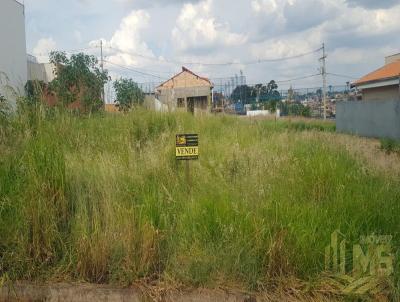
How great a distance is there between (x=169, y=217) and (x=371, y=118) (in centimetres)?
2041

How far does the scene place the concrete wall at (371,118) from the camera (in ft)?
61.5

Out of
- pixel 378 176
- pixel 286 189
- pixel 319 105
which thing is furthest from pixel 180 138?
pixel 319 105

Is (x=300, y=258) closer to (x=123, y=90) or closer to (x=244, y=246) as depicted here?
(x=244, y=246)

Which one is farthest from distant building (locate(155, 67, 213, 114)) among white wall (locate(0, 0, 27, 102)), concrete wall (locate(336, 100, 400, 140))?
white wall (locate(0, 0, 27, 102))

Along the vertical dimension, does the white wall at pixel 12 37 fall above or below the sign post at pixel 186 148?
above

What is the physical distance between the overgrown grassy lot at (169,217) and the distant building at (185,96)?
5.29 m

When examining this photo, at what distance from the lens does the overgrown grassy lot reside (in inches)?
118

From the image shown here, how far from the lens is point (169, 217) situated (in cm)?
346

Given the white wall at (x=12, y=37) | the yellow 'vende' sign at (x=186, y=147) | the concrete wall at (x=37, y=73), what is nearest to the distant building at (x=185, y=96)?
the concrete wall at (x=37, y=73)

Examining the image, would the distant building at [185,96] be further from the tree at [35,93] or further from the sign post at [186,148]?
the sign post at [186,148]

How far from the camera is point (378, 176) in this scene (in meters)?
4.36

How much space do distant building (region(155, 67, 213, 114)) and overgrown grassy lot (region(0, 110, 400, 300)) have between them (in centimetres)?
529

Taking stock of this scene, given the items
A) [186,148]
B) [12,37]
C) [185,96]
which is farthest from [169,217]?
[12,37]

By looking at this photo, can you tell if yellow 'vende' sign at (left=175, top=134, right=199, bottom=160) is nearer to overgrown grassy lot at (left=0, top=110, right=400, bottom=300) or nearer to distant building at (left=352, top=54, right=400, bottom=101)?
overgrown grassy lot at (left=0, top=110, right=400, bottom=300)
